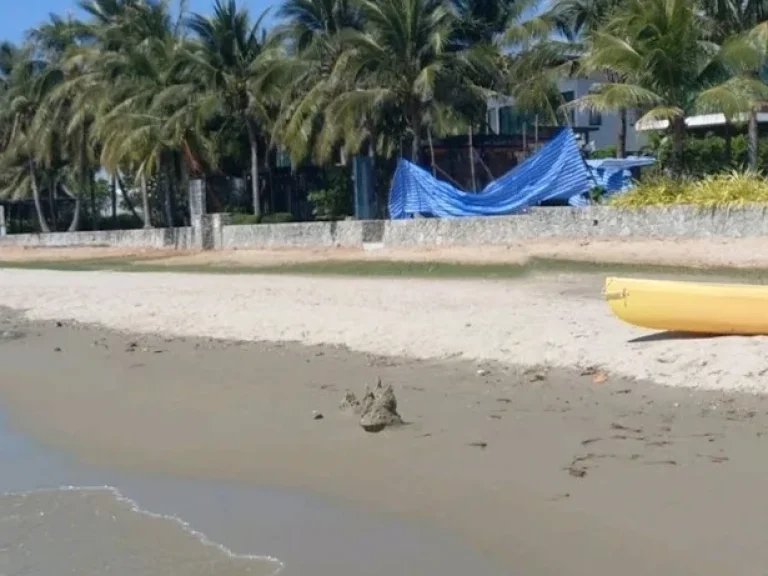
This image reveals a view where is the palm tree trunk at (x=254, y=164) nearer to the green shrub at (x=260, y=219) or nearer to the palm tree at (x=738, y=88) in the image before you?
the green shrub at (x=260, y=219)

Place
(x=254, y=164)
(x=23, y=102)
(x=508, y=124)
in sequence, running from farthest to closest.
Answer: (x=23, y=102), (x=508, y=124), (x=254, y=164)

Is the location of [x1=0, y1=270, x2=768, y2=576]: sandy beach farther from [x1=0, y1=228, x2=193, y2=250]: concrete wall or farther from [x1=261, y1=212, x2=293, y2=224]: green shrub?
[x1=0, y1=228, x2=193, y2=250]: concrete wall

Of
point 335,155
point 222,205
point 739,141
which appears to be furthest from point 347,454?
point 222,205

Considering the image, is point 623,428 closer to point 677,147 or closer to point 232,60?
point 677,147

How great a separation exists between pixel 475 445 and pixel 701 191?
47.1 ft

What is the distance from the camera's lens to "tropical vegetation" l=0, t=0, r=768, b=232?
22.5 metres

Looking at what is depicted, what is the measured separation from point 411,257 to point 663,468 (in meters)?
16.7

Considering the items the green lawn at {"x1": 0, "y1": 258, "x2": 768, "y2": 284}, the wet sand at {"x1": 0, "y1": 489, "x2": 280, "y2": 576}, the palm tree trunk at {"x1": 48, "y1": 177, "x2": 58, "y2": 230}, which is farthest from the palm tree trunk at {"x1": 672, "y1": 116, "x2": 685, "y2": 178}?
the palm tree trunk at {"x1": 48, "y1": 177, "x2": 58, "y2": 230}

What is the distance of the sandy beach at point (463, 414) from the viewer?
20.7ft

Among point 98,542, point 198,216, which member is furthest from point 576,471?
point 198,216

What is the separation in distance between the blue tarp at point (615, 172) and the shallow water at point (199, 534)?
1818 cm

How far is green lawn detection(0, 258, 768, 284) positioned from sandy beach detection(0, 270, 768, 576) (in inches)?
103

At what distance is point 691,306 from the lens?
973cm

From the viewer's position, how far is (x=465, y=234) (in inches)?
973
